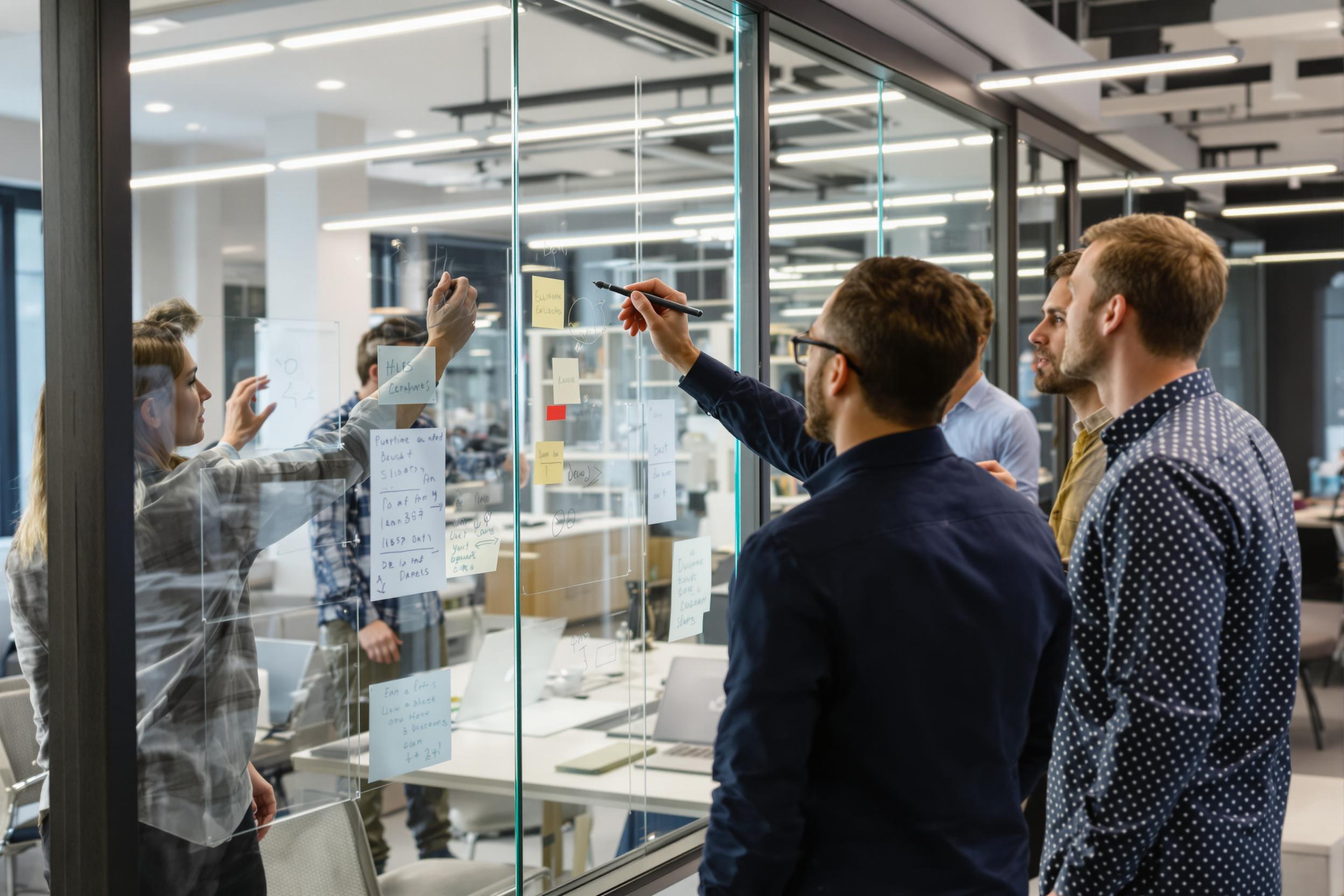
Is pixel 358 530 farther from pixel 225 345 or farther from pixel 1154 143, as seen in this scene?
pixel 1154 143

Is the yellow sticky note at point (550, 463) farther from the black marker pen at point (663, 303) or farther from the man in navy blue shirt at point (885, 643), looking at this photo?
the man in navy blue shirt at point (885, 643)

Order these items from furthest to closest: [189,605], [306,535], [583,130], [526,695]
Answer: [583,130] → [526,695] → [306,535] → [189,605]

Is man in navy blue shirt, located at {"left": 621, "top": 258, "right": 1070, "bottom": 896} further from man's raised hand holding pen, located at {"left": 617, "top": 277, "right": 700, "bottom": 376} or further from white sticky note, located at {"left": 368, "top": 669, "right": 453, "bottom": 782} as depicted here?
white sticky note, located at {"left": 368, "top": 669, "right": 453, "bottom": 782}

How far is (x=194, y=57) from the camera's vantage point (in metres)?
2.71

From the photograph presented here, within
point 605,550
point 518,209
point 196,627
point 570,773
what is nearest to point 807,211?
point 605,550

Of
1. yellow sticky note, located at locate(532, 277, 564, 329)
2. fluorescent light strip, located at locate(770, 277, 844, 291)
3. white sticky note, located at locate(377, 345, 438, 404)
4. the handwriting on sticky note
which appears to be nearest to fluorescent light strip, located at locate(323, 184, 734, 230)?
yellow sticky note, located at locate(532, 277, 564, 329)

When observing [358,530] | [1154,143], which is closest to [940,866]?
[358,530]

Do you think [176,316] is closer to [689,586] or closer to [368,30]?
[689,586]

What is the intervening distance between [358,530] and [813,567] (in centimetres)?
114

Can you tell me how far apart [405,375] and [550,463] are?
463 millimetres

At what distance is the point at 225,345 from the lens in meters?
1.95

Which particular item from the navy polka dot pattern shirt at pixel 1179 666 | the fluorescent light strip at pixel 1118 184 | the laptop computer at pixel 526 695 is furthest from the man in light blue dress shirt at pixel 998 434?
the fluorescent light strip at pixel 1118 184

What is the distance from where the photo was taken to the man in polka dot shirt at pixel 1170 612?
153cm

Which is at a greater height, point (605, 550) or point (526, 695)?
point (605, 550)
